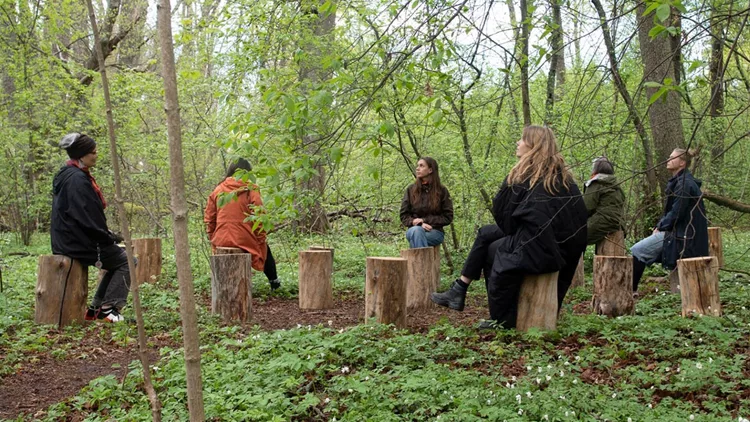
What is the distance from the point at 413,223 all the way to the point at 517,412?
17.8ft

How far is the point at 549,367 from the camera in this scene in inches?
179

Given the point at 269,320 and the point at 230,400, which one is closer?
the point at 230,400

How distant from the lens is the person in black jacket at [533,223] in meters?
5.57

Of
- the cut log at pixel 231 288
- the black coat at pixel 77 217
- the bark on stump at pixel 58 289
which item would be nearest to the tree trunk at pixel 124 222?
the cut log at pixel 231 288

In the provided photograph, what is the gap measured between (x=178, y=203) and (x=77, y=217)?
215 inches

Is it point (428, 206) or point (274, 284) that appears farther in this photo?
point (274, 284)

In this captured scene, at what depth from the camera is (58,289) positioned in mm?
6883

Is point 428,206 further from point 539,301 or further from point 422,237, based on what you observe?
point 539,301

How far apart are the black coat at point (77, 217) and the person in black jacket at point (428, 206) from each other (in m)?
4.24

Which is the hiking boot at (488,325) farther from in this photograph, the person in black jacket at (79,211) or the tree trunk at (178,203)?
the tree trunk at (178,203)

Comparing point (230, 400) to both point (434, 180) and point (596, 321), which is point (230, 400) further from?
point (434, 180)

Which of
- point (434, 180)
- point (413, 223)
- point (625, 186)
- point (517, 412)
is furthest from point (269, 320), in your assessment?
point (625, 186)

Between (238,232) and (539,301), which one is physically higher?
(238,232)

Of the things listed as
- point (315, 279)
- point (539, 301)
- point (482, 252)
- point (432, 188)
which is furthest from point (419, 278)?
point (539, 301)
